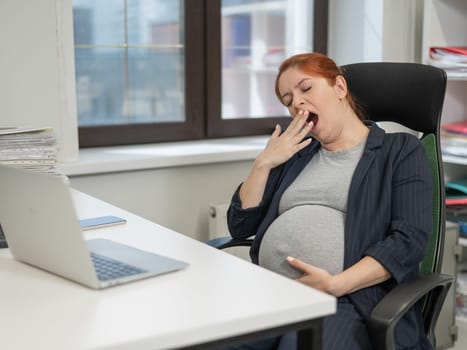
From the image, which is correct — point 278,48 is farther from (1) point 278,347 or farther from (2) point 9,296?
(2) point 9,296

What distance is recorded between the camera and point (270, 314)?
1.10 m

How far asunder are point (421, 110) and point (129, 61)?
1383mm

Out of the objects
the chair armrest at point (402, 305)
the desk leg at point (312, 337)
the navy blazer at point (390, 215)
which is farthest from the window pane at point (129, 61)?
the desk leg at point (312, 337)

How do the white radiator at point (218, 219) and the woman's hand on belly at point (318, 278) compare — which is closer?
the woman's hand on belly at point (318, 278)

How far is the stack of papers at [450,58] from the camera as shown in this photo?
8.86ft

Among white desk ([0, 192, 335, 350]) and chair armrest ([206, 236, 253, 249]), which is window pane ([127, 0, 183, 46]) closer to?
chair armrest ([206, 236, 253, 249])

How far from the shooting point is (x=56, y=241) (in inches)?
49.1

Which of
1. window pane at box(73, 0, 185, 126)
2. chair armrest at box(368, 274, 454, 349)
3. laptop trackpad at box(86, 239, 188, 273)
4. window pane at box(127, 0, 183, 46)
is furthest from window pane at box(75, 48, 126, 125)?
chair armrest at box(368, 274, 454, 349)

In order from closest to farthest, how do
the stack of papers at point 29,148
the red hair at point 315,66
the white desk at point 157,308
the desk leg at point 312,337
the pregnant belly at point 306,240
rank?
the white desk at point 157,308 → the desk leg at point 312,337 → the pregnant belly at point 306,240 → the red hair at point 315,66 → the stack of papers at point 29,148

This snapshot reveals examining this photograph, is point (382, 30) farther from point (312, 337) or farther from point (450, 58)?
point (312, 337)

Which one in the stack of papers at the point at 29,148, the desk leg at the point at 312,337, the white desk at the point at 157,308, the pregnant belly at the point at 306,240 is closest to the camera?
the white desk at the point at 157,308

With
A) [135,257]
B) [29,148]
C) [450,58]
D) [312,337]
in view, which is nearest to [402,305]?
[312,337]

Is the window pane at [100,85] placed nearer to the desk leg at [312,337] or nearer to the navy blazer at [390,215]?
the navy blazer at [390,215]

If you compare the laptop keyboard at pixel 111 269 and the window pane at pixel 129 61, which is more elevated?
the window pane at pixel 129 61
